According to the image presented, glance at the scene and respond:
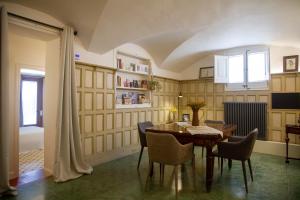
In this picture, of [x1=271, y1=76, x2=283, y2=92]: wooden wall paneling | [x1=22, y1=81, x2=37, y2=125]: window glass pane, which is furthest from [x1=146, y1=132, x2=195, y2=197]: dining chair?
[x1=22, y1=81, x2=37, y2=125]: window glass pane

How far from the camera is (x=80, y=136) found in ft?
11.9

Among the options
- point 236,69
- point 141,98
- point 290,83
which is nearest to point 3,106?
point 141,98

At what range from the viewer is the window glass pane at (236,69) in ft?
18.6

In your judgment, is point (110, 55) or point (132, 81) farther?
point (132, 81)

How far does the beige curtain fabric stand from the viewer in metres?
3.22

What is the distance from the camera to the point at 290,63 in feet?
16.1

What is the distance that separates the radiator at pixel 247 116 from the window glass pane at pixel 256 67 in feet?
2.36

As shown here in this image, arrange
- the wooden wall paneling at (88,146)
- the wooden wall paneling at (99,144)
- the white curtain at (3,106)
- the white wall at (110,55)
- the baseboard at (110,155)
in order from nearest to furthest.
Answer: the white curtain at (3,106) → the white wall at (110,55) → the wooden wall paneling at (88,146) → the baseboard at (110,155) → the wooden wall paneling at (99,144)

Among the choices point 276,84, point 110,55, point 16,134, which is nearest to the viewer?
point 16,134

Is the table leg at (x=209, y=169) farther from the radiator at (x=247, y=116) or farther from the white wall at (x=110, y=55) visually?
the radiator at (x=247, y=116)

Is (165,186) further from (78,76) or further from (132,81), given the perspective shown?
(132,81)

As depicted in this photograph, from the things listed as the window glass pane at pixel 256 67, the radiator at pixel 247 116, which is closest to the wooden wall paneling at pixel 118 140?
the radiator at pixel 247 116

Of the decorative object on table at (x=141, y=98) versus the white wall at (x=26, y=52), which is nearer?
the white wall at (x=26, y=52)

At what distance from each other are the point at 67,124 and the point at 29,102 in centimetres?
469
